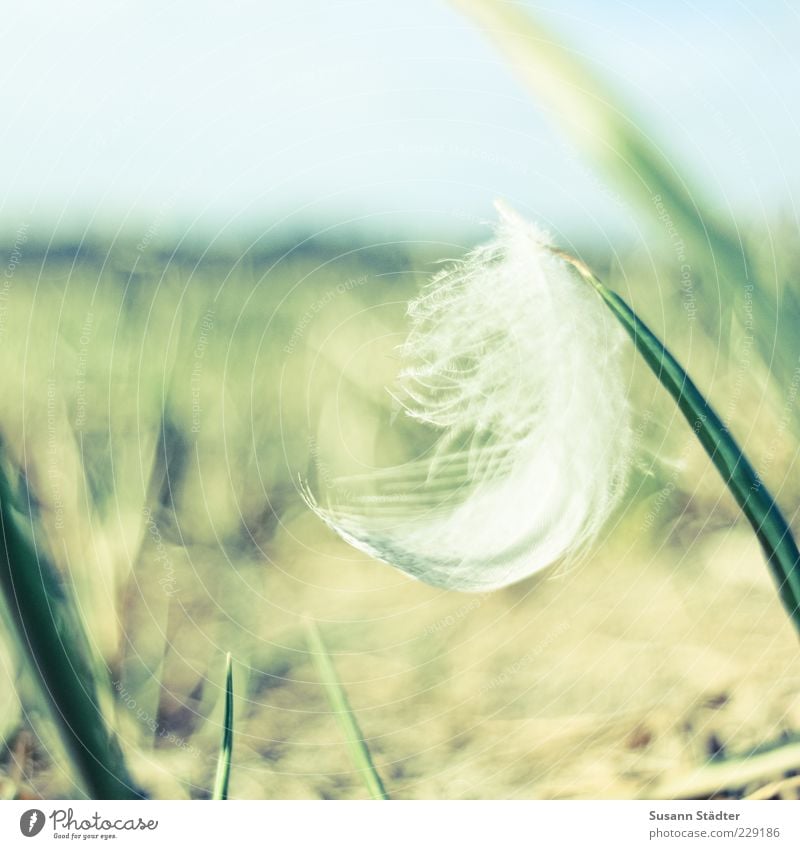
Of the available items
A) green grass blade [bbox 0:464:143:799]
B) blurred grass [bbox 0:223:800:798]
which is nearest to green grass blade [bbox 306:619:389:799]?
blurred grass [bbox 0:223:800:798]

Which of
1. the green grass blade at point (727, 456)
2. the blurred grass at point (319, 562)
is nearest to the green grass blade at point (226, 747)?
the blurred grass at point (319, 562)

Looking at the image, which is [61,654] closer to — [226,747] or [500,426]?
[226,747]

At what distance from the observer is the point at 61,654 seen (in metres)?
0.68

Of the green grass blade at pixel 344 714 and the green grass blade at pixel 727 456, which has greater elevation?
the green grass blade at pixel 727 456

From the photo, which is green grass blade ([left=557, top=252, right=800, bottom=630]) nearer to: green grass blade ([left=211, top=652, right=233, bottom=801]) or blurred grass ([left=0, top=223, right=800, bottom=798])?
blurred grass ([left=0, top=223, right=800, bottom=798])

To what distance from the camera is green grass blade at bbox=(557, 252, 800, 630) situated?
694 mm

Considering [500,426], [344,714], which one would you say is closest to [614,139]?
[500,426]

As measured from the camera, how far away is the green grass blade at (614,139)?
0.68 meters

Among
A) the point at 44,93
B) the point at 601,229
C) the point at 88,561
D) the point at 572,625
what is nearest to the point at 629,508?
the point at 572,625

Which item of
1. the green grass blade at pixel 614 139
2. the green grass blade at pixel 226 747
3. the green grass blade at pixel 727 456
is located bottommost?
the green grass blade at pixel 226 747

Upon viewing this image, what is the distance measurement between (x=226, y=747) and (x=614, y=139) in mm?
607

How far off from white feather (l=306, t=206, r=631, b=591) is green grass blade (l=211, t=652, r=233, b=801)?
0.16 m

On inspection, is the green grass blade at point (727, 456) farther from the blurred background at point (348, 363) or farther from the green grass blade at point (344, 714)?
the green grass blade at point (344, 714)

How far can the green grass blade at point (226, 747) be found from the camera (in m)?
0.69
